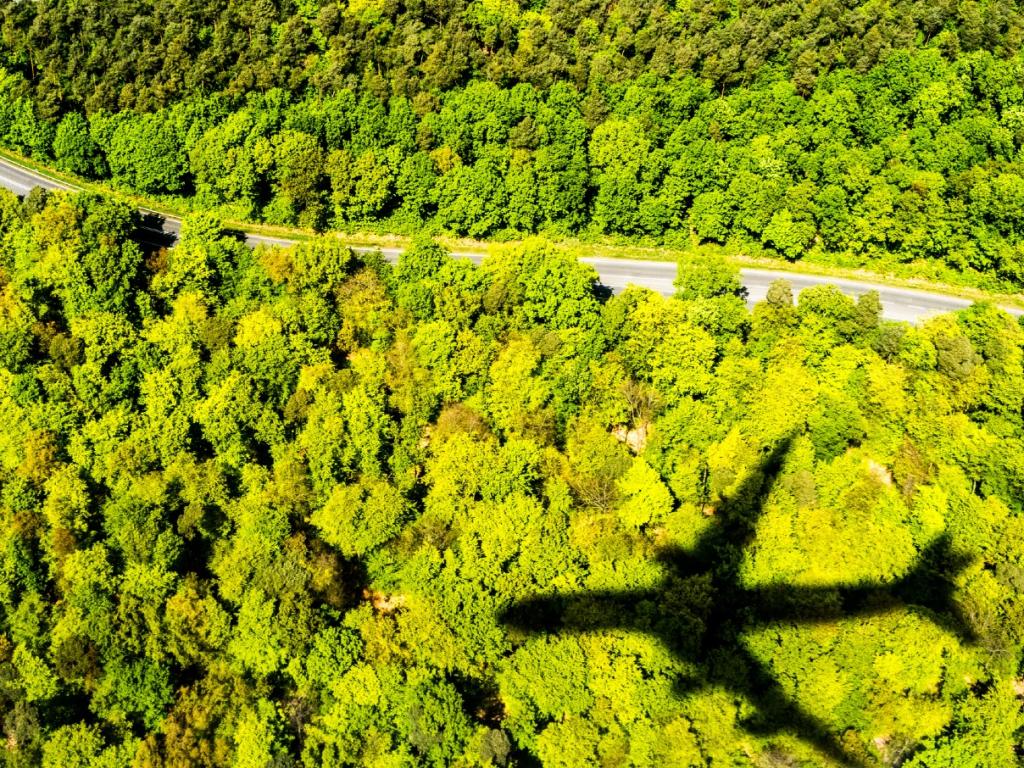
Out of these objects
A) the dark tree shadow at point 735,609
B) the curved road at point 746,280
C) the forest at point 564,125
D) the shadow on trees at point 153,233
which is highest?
the forest at point 564,125

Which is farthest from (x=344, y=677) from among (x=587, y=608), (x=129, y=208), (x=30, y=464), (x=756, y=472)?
(x=129, y=208)

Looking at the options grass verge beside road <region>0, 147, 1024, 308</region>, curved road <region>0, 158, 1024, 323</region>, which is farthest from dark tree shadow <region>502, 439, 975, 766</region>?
grass verge beside road <region>0, 147, 1024, 308</region>

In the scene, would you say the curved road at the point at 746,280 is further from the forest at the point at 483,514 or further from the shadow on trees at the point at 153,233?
the forest at the point at 483,514

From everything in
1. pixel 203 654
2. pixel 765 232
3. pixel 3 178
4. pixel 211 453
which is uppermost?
pixel 3 178

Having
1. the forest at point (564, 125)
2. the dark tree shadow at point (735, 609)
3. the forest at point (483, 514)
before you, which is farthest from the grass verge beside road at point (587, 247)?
the dark tree shadow at point (735, 609)

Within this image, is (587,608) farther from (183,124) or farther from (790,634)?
(183,124)

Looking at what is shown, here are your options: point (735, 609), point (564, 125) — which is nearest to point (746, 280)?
point (564, 125)
